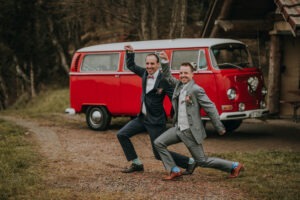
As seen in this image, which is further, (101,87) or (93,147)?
(101,87)

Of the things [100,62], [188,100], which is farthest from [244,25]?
[188,100]

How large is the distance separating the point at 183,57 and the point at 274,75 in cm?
341

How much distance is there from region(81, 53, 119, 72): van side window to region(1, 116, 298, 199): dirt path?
2.23 m

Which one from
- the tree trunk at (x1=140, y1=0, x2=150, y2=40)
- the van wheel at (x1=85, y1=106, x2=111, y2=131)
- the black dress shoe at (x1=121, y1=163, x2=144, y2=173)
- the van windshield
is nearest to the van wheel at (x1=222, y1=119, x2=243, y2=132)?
the van windshield

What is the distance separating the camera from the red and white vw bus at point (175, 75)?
13.9m

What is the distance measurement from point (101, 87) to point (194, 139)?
25.9 feet

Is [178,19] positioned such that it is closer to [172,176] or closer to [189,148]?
[172,176]

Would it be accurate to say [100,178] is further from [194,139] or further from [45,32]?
[45,32]

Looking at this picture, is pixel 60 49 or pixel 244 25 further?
pixel 60 49

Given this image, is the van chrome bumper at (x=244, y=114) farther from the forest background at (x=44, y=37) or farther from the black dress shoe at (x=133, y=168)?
the forest background at (x=44, y=37)

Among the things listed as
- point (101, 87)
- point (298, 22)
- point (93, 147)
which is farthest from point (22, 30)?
point (298, 22)

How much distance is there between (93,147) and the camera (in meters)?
13.1

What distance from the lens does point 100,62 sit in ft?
53.8

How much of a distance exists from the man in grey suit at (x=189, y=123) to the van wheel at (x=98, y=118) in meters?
7.45
